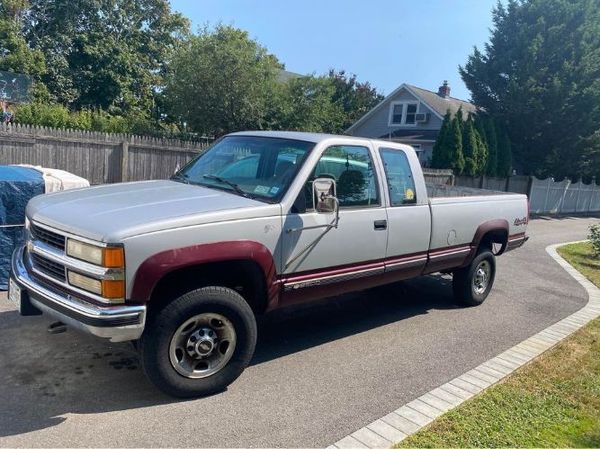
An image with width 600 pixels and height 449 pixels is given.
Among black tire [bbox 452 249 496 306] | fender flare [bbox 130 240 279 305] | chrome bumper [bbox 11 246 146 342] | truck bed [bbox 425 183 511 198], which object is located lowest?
black tire [bbox 452 249 496 306]

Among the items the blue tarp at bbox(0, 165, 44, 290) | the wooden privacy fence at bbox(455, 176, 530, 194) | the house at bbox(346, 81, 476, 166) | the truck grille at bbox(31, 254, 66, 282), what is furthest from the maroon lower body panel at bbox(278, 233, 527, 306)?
the house at bbox(346, 81, 476, 166)

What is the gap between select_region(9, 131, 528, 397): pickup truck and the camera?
3.63 meters

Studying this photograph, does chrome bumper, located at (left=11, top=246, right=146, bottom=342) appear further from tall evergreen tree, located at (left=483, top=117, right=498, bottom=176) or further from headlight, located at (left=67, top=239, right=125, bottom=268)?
tall evergreen tree, located at (left=483, top=117, right=498, bottom=176)

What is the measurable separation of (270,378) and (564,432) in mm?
2338

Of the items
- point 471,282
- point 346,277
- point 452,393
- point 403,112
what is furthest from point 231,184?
point 403,112

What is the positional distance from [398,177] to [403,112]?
2751 cm

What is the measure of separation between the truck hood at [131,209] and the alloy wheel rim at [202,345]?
789 mm

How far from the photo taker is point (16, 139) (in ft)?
36.1

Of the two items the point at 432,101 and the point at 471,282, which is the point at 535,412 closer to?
the point at 471,282

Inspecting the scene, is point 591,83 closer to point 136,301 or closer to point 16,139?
point 16,139

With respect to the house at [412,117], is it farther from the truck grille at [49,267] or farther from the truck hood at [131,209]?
the truck grille at [49,267]

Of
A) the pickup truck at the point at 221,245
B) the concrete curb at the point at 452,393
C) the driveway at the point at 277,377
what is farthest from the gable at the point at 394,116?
the pickup truck at the point at 221,245

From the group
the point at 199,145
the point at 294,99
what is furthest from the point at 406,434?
the point at 294,99

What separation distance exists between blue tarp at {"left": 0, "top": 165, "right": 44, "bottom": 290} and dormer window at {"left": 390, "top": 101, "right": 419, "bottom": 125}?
27.8 metres
